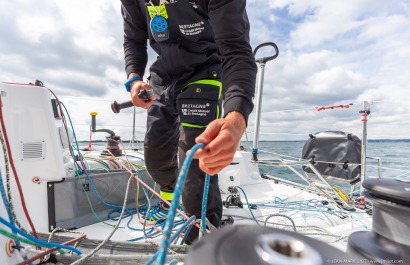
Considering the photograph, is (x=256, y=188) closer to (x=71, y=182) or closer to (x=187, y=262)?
(x=71, y=182)

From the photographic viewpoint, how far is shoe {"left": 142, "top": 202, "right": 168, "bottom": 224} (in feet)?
5.29

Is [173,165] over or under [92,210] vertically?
over

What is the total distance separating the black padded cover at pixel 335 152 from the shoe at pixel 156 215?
1.28 metres

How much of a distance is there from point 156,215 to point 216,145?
1.31 m

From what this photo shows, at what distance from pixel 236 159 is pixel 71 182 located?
1.53 metres

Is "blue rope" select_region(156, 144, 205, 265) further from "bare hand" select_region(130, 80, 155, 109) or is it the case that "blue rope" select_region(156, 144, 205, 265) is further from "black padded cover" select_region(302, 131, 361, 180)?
"black padded cover" select_region(302, 131, 361, 180)

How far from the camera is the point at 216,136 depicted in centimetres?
59

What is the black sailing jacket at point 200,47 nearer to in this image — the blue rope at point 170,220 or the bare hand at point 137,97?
the bare hand at point 137,97

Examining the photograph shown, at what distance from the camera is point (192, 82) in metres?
1.22

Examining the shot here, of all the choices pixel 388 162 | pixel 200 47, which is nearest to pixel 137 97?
pixel 200 47

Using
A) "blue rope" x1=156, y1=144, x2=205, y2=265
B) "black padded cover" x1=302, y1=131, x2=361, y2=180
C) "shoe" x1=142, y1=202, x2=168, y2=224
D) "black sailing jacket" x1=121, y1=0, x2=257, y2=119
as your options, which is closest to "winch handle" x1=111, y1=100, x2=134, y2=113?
"black sailing jacket" x1=121, y1=0, x2=257, y2=119

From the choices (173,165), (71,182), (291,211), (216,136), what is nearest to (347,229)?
(291,211)

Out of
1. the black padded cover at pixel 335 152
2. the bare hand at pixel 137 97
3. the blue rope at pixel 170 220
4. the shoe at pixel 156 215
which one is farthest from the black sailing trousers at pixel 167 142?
the black padded cover at pixel 335 152

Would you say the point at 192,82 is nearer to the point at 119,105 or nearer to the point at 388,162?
the point at 119,105
